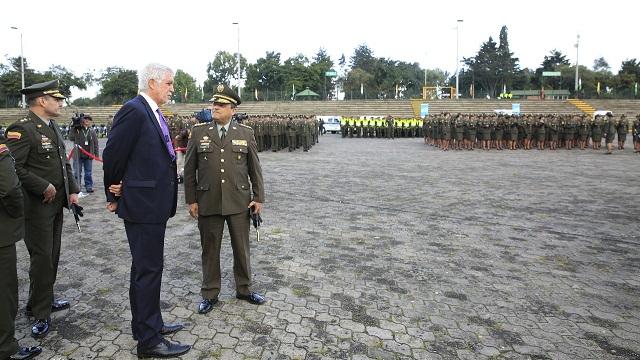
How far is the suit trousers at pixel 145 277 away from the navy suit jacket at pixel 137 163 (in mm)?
96

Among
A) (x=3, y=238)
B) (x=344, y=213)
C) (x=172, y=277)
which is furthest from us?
(x=344, y=213)

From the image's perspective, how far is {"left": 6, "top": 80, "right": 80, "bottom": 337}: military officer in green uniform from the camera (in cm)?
362

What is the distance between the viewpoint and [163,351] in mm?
3238

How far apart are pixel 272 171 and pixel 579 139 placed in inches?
629

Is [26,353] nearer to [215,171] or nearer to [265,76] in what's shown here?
[215,171]

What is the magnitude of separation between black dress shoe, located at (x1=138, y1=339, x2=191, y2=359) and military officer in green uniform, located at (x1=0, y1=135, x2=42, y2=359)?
796mm

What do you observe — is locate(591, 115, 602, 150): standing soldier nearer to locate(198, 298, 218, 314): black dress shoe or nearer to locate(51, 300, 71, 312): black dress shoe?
locate(198, 298, 218, 314): black dress shoe

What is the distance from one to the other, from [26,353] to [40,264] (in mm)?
760

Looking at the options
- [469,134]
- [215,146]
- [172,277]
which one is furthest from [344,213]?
[469,134]

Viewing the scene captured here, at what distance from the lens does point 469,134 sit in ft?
68.5

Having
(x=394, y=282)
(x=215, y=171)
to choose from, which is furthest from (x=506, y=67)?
(x=215, y=171)

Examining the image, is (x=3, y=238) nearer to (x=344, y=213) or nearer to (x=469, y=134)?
(x=344, y=213)

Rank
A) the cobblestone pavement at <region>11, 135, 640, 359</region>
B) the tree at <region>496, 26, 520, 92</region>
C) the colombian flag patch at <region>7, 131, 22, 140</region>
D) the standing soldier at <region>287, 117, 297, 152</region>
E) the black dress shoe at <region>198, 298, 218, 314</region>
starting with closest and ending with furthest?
the cobblestone pavement at <region>11, 135, 640, 359</region> → the colombian flag patch at <region>7, 131, 22, 140</region> → the black dress shoe at <region>198, 298, 218, 314</region> → the standing soldier at <region>287, 117, 297, 152</region> → the tree at <region>496, 26, 520, 92</region>

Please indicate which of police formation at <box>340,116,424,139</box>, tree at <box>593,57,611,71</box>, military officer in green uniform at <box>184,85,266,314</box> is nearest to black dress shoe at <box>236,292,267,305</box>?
military officer in green uniform at <box>184,85,266,314</box>
